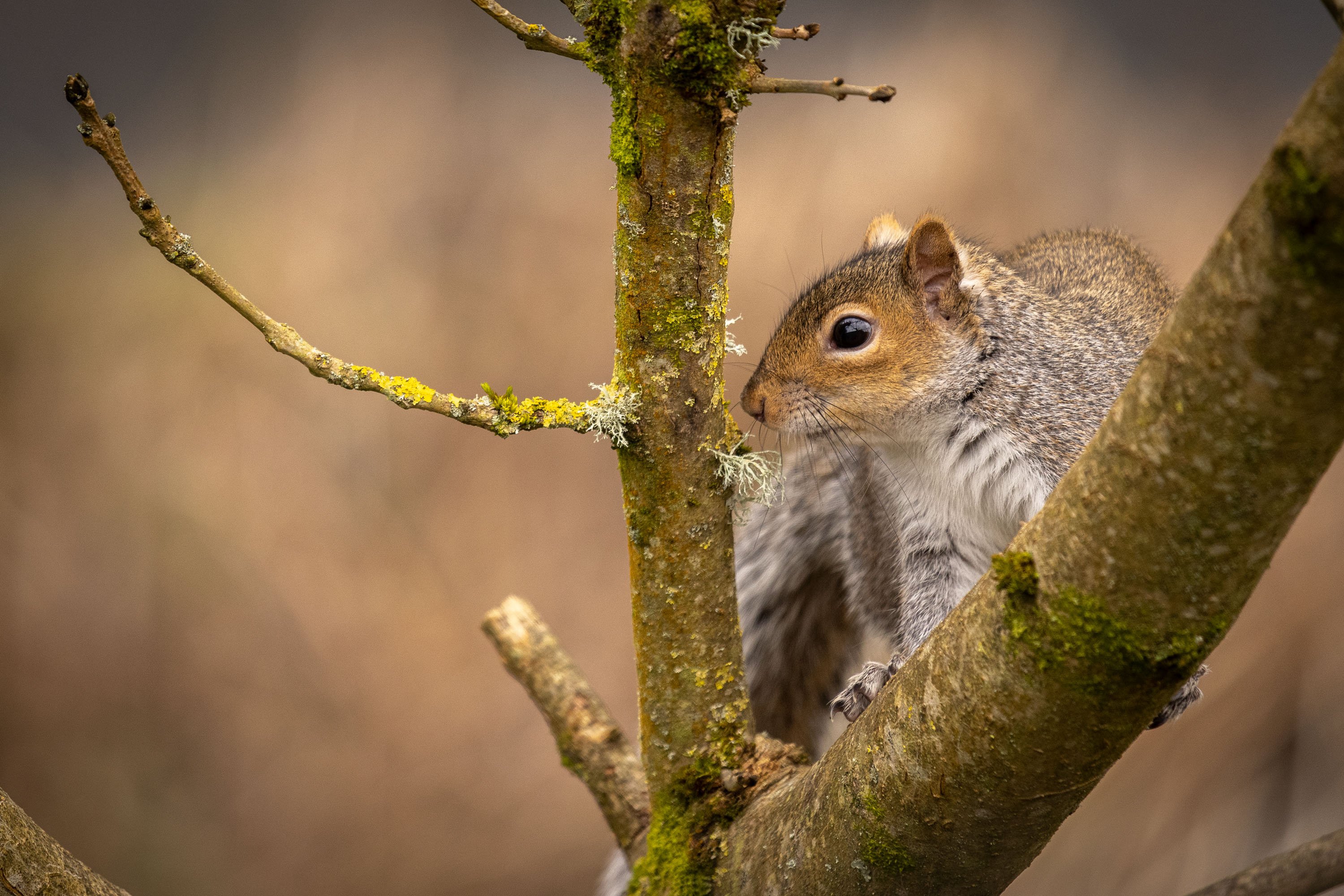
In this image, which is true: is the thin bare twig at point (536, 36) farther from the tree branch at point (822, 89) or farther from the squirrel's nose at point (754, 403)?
the squirrel's nose at point (754, 403)

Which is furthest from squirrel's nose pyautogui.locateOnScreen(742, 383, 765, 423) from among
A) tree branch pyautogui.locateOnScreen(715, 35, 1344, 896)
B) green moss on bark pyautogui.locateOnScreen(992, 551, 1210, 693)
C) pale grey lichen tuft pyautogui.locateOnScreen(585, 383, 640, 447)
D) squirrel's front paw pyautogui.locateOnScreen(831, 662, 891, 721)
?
green moss on bark pyautogui.locateOnScreen(992, 551, 1210, 693)

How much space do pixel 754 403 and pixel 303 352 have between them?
0.79m

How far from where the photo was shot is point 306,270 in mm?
2725

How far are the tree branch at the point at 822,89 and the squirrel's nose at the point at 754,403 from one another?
70 cm

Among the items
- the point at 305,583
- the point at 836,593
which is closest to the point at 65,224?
the point at 305,583

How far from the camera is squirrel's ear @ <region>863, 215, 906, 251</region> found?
188cm

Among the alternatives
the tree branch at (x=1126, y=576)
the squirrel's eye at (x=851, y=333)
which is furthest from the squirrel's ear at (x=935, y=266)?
the tree branch at (x=1126, y=576)

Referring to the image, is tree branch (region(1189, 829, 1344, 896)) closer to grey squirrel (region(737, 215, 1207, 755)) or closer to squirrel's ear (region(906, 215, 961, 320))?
grey squirrel (region(737, 215, 1207, 755))

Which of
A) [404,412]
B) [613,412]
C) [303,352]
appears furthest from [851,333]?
[404,412]

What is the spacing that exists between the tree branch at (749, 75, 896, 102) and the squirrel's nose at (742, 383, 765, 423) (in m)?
0.70

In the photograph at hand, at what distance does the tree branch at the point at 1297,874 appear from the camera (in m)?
0.75

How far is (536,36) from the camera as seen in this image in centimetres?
92

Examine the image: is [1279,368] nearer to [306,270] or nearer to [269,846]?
[306,270]

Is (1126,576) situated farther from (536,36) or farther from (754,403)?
(754,403)
